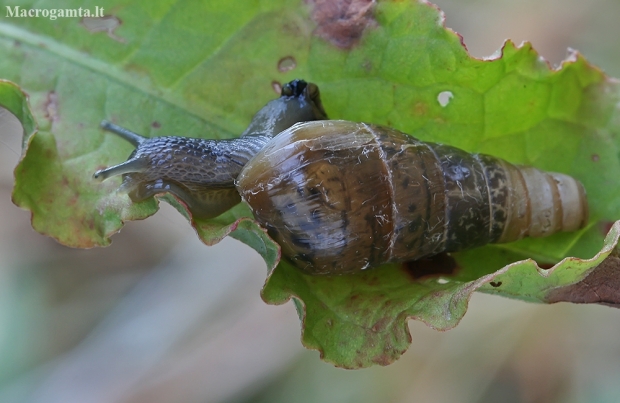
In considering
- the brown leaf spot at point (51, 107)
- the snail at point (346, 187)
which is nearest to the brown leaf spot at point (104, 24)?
the brown leaf spot at point (51, 107)

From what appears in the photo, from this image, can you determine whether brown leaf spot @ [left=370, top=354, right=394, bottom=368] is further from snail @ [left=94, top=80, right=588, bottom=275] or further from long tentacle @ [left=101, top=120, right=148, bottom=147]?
long tentacle @ [left=101, top=120, right=148, bottom=147]

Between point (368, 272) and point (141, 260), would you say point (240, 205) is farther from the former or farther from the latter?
point (141, 260)

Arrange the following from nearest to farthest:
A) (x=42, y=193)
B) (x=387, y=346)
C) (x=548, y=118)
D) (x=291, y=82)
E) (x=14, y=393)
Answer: (x=387, y=346)
(x=42, y=193)
(x=291, y=82)
(x=548, y=118)
(x=14, y=393)

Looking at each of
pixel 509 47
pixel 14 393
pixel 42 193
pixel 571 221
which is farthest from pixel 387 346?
pixel 14 393

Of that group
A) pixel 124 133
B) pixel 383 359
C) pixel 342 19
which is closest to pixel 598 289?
pixel 383 359

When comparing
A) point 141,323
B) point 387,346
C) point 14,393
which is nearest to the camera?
point 387,346

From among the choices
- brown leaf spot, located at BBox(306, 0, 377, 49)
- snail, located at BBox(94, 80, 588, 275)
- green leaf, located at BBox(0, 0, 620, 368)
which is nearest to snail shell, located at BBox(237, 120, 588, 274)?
snail, located at BBox(94, 80, 588, 275)

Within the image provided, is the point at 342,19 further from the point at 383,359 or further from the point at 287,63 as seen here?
the point at 383,359

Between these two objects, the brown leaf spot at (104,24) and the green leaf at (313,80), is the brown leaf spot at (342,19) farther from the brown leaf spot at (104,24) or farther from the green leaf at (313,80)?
the brown leaf spot at (104,24)
